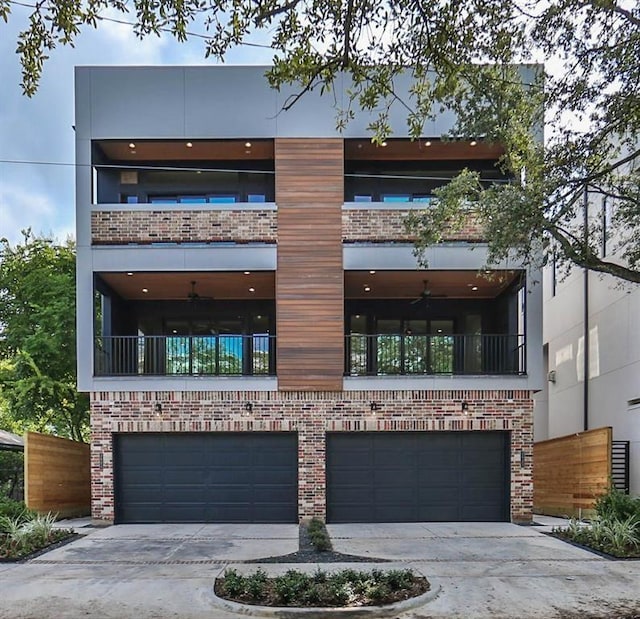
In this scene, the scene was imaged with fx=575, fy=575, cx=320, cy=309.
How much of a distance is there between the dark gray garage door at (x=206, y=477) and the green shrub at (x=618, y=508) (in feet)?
19.9

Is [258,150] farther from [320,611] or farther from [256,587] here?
[320,611]

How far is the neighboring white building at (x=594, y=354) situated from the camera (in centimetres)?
1335

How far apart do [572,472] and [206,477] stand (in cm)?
825

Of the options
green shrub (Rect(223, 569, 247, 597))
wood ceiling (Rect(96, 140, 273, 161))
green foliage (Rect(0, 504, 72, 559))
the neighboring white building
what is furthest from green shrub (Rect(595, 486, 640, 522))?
wood ceiling (Rect(96, 140, 273, 161))

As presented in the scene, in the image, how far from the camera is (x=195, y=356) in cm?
1313

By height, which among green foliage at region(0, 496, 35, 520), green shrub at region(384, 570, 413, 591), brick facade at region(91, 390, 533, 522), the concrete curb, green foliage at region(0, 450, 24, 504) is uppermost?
brick facade at region(91, 390, 533, 522)

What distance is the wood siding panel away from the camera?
12391mm

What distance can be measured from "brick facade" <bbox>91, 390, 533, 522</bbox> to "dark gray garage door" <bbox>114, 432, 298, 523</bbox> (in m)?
0.31

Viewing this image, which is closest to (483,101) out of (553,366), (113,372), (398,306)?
(398,306)

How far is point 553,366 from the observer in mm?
19016

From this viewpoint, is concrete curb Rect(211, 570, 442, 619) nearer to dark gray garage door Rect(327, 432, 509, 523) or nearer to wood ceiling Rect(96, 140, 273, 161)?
dark gray garage door Rect(327, 432, 509, 523)

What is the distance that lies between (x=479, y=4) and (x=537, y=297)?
7.92 metres

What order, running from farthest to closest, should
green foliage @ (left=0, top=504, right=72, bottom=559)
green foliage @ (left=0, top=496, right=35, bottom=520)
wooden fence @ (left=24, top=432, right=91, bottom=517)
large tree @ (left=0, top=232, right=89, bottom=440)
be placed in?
large tree @ (left=0, top=232, right=89, bottom=440)
wooden fence @ (left=24, top=432, right=91, bottom=517)
green foliage @ (left=0, top=496, right=35, bottom=520)
green foliage @ (left=0, top=504, right=72, bottom=559)

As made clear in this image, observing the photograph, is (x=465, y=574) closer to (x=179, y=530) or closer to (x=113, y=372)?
(x=179, y=530)
